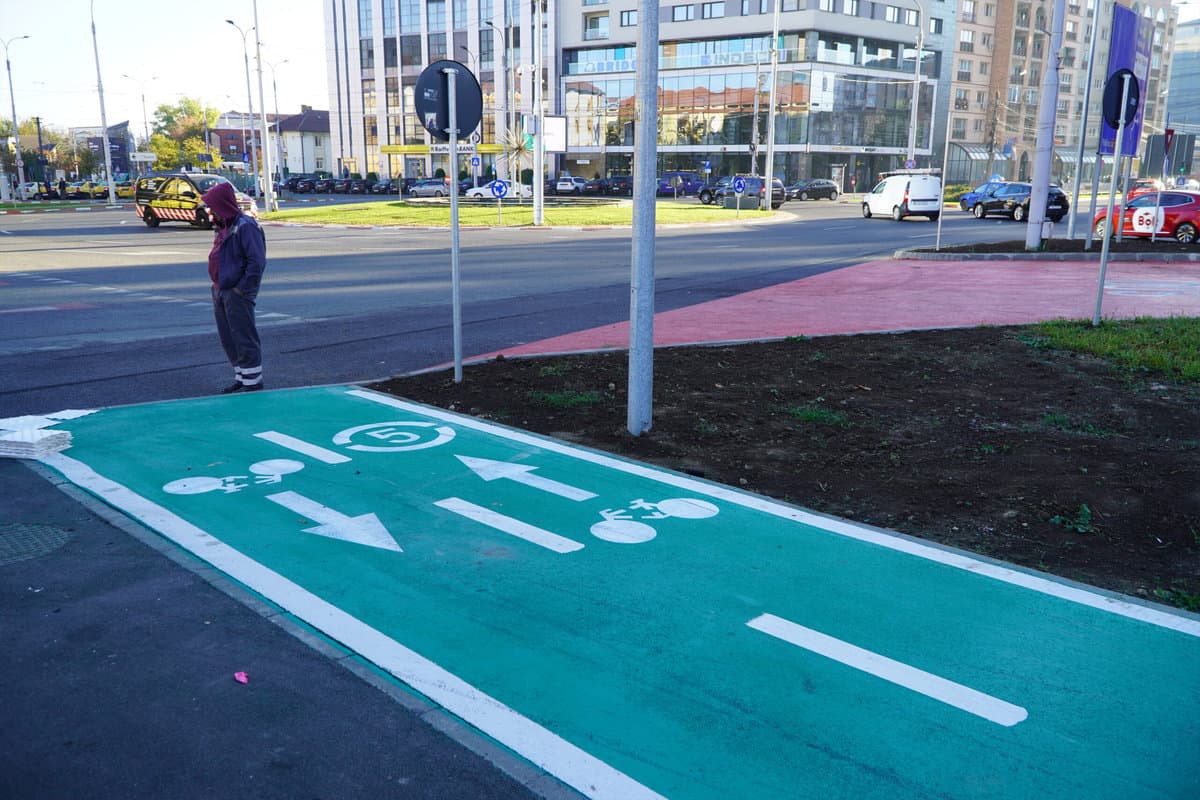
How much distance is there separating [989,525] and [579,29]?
3353 inches

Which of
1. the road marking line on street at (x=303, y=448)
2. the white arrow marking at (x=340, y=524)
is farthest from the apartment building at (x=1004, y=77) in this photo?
the white arrow marking at (x=340, y=524)

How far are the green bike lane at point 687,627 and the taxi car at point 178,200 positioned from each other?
93.0ft

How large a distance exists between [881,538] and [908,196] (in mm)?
36237

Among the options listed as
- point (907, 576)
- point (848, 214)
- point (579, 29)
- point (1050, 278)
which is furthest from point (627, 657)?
point (579, 29)

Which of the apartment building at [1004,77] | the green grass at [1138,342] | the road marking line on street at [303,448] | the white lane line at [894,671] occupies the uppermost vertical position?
the apartment building at [1004,77]

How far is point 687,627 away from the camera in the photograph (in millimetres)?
4078

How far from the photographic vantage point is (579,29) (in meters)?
83.7

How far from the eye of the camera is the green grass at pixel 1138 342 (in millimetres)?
9039

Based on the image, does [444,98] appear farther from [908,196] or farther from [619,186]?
[619,186]

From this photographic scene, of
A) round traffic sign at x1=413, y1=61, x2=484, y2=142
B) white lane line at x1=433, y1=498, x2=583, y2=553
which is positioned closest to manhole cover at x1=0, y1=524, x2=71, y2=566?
white lane line at x1=433, y1=498, x2=583, y2=553

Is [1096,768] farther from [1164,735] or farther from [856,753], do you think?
[856,753]

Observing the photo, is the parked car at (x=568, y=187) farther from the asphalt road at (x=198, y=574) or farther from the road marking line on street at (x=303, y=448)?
the road marking line on street at (x=303, y=448)

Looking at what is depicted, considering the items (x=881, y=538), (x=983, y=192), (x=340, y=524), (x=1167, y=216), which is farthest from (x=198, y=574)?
(x=983, y=192)

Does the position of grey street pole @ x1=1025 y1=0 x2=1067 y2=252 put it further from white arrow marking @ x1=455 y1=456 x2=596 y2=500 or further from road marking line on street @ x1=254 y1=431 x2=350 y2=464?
road marking line on street @ x1=254 y1=431 x2=350 y2=464
